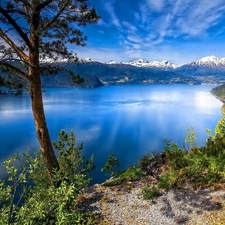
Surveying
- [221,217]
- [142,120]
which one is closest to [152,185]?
[221,217]

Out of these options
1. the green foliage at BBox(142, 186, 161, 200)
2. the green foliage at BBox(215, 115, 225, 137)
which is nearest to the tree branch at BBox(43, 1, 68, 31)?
the green foliage at BBox(142, 186, 161, 200)

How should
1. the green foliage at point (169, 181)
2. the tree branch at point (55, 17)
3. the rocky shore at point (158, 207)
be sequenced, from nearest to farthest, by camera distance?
the rocky shore at point (158, 207) → the tree branch at point (55, 17) → the green foliage at point (169, 181)

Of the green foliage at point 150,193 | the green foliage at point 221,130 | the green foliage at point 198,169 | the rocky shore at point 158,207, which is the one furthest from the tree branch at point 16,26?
the green foliage at point 221,130

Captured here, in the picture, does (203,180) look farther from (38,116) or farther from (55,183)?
(38,116)

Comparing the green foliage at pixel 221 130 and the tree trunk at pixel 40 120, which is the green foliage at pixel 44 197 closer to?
the tree trunk at pixel 40 120

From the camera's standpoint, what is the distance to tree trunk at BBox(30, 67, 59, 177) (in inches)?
268

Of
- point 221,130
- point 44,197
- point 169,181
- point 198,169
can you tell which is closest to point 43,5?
point 44,197

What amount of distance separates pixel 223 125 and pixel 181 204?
27.4 feet

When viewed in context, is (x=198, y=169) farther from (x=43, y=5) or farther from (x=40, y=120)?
(x=43, y=5)

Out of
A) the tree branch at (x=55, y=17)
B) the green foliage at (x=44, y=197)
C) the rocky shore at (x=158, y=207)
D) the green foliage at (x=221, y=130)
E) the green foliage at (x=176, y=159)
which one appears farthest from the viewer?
the green foliage at (x=221, y=130)

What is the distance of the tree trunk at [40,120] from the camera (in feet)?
22.3

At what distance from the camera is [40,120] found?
6.98m

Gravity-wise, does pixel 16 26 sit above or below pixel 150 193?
above

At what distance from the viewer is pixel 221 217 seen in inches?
232
